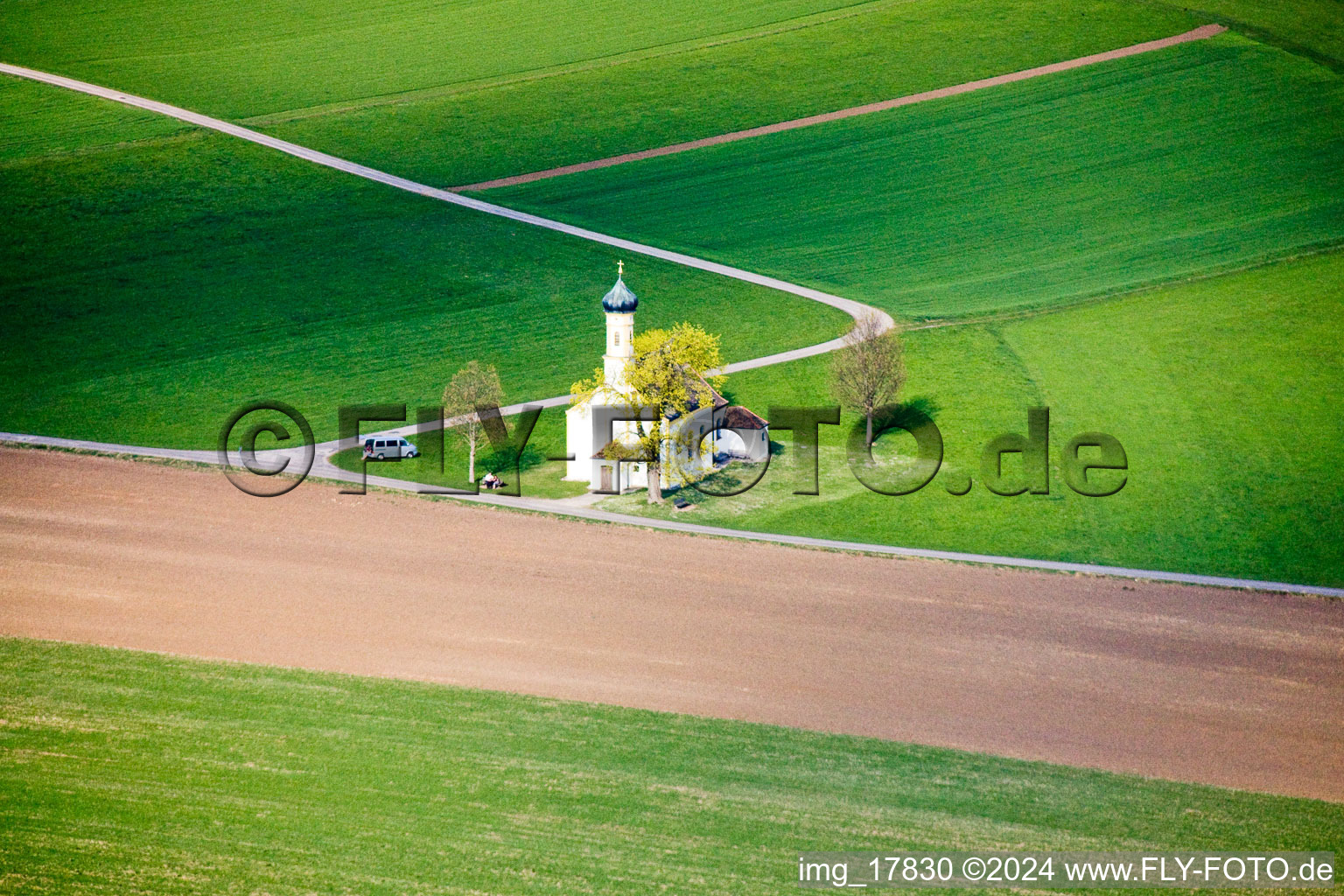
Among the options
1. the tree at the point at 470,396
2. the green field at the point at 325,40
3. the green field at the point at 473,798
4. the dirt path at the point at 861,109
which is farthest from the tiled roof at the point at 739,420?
the green field at the point at 325,40

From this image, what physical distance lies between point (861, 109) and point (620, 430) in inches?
1610

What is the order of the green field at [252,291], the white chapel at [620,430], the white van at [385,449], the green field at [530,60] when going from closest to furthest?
the white chapel at [620,430]
the white van at [385,449]
the green field at [252,291]
the green field at [530,60]

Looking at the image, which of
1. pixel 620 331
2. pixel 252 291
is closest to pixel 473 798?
pixel 620 331

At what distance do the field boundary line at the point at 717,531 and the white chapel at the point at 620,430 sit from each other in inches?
96.3

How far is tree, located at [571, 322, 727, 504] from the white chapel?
0.16 meters

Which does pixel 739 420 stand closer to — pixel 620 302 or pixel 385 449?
pixel 620 302

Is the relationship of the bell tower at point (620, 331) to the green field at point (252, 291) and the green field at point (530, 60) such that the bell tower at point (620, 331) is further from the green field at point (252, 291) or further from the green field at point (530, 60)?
the green field at point (530, 60)

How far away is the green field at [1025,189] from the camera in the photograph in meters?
68.2

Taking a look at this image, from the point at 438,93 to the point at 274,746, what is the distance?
60258mm

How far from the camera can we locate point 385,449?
169ft

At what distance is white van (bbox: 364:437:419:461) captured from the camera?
5128cm

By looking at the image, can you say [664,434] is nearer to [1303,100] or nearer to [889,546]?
[889,546]

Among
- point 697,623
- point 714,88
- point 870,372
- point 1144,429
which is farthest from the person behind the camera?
point 714,88

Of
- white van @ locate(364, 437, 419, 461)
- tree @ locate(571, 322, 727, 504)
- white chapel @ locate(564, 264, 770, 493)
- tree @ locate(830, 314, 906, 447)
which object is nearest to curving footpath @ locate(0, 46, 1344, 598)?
white van @ locate(364, 437, 419, 461)
